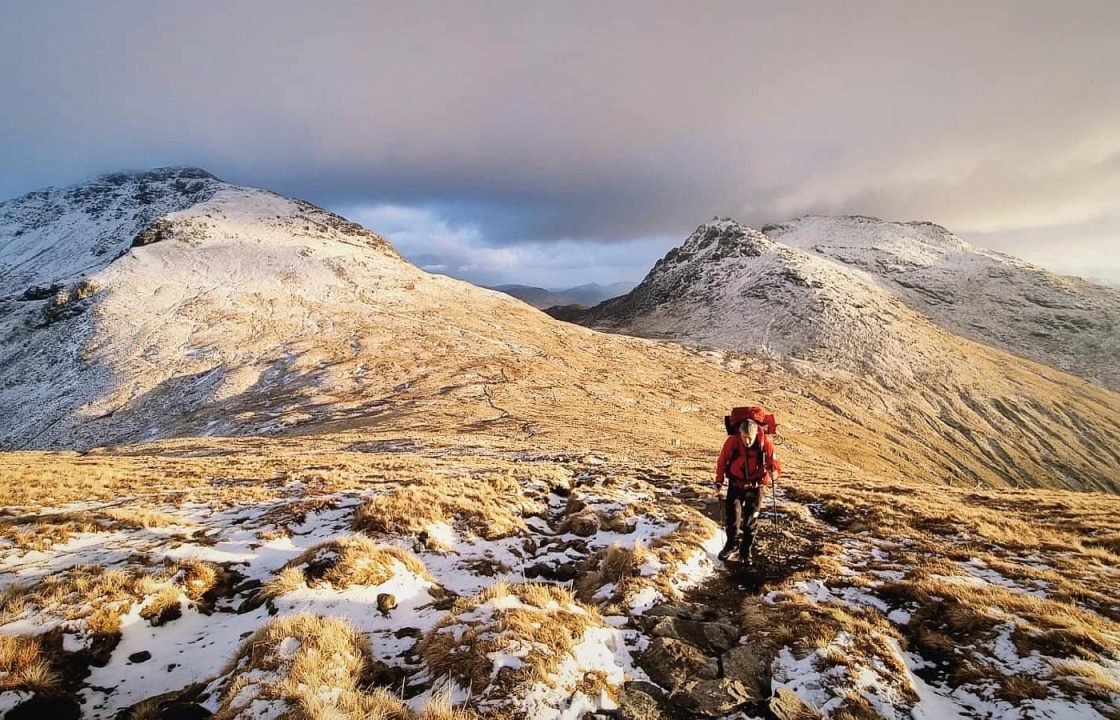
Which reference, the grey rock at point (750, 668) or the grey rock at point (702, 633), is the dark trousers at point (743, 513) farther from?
the grey rock at point (750, 668)

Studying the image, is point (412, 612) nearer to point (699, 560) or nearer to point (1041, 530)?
point (699, 560)

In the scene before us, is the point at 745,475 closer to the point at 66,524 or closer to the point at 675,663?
the point at 675,663

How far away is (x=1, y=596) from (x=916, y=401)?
113413 mm

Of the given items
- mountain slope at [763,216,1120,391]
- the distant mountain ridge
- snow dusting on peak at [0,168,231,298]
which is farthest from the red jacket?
snow dusting on peak at [0,168,231,298]

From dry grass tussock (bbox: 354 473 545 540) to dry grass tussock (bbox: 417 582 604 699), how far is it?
392cm

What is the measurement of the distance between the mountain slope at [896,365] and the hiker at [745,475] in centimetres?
8066

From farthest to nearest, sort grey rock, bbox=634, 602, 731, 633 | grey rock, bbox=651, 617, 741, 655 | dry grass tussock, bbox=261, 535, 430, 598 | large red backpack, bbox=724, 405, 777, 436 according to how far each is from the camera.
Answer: large red backpack, bbox=724, 405, 777, 436, dry grass tussock, bbox=261, 535, 430, 598, grey rock, bbox=634, 602, 731, 633, grey rock, bbox=651, 617, 741, 655

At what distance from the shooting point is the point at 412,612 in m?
7.57

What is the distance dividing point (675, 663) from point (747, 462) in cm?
507

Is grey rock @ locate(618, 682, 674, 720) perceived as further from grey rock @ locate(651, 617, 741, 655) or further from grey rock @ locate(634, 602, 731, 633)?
grey rock @ locate(634, 602, 731, 633)

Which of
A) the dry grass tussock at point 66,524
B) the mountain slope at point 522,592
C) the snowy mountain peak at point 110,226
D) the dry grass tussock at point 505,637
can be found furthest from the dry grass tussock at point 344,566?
the snowy mountain peak at point 110,226

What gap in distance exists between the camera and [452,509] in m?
12.1

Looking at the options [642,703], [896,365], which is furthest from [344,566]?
[896,365]

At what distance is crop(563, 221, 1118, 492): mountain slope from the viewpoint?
274ft
